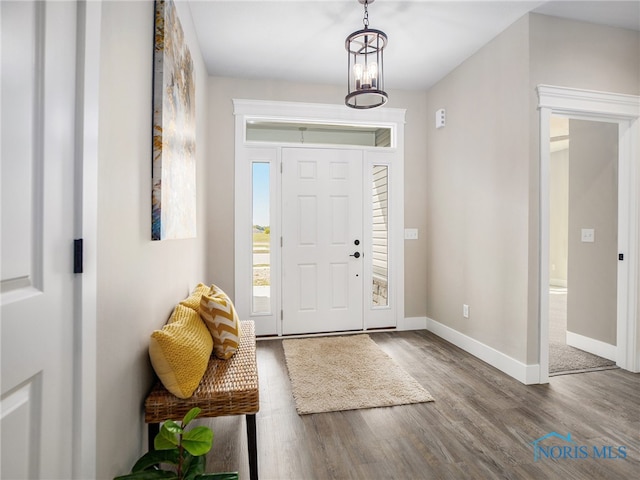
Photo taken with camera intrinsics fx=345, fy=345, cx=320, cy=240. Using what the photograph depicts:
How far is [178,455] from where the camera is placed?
1.14 m

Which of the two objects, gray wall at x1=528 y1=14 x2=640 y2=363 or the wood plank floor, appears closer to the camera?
the wood plank floor

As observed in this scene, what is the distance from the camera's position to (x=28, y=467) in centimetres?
79

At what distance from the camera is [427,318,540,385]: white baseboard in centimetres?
257

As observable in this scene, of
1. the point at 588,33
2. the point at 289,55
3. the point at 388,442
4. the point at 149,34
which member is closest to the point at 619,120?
the point at 588,33

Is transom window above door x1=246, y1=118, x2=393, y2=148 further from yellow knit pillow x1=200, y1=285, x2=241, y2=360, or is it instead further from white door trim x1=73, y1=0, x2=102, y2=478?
white door trim x1=73, y1=0, x2=102, y2=478

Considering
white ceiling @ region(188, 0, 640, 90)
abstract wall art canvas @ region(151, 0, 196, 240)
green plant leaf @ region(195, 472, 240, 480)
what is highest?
white ceiling @ region(188, 0, 640, 90)

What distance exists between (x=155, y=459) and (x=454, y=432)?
5.16ft

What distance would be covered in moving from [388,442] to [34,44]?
2.13m

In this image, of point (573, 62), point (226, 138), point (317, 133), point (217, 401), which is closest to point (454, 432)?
point (217, 401)

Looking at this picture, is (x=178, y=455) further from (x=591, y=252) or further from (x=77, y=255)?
(x=591, y=252)

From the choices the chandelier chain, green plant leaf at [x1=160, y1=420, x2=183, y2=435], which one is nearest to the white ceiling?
the chandelier chain

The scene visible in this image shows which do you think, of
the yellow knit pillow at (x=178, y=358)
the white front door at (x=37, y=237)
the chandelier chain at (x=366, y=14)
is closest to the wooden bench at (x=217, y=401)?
the yellow knit pillow at (x=178, y=358)

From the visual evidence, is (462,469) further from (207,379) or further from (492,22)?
(492,22)

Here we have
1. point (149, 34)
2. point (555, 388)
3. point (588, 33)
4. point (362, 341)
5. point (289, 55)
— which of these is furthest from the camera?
point (362, 341)
